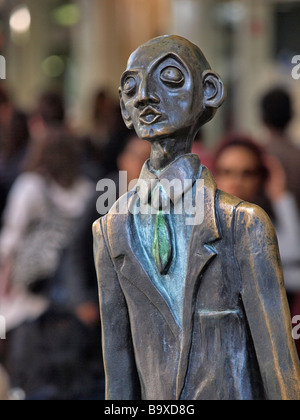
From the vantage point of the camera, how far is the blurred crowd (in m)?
4.29

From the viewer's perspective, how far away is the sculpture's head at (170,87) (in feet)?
6.88

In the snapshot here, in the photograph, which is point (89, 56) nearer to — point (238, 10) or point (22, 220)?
point (238, 10)

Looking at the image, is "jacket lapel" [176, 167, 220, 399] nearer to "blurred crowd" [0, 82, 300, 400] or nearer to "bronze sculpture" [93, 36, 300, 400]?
"bronze sculpture" [93, 36, 300, 400]

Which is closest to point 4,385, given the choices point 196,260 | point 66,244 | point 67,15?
point 66,244

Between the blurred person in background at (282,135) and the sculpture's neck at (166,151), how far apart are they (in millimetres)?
3083

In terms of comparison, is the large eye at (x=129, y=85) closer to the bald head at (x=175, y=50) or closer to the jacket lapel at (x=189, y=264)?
the bald head at (x=175, y=50)

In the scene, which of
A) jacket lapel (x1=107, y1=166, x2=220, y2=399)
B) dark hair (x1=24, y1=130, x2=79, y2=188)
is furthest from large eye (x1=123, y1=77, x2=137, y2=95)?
dark hair (x1=24, y1=130, x2=79, y2=188)

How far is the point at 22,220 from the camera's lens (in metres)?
5.05

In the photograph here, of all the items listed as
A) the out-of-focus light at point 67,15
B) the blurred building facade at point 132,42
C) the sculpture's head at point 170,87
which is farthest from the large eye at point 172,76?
the out-of-focus light at point 67,15

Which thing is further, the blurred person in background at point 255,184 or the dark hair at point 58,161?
the dark hair at point 58,161

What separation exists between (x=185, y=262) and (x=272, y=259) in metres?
0.19

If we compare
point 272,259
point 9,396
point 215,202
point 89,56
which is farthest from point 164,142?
point 89,56

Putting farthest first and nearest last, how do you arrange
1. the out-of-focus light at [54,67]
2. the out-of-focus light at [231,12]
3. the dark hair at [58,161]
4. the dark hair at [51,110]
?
the out-of-focus light at [54,67]
the out-of-focus light at [231,12]
the dark hair at [51,110]
the dark hair at [58,161]

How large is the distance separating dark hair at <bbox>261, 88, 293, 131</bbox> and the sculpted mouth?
3761 millimetres
